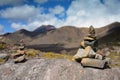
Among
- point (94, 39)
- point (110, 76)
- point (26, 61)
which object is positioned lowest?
point (110, 76)

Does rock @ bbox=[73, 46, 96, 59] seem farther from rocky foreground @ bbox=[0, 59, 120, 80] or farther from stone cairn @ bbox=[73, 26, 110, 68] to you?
rocky foreground @ bbox=[0, 59, 120, 80]

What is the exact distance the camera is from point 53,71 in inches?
976

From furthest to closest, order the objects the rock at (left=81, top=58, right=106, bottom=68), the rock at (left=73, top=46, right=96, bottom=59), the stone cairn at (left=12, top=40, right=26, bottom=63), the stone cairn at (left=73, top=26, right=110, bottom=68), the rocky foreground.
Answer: the stone cairn at (left=12, top=40, right=26, bottom=63), the rock at (left=73, top=46, right=96, bottom=59), the stone cairn at (left=73, top=26, right=110, bottom=68), the rock at (left=81, top=58, right=106, bottom=68), the rocky foreground

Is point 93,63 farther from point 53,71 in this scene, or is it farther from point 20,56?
point 20,56

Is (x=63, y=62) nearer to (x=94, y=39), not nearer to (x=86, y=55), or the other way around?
(x=86, y=55)

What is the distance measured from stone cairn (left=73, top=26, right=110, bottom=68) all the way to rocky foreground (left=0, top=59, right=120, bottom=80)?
0.57 metres

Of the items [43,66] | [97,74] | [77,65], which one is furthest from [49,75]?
[97,74]

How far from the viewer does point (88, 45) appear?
26.5 meters

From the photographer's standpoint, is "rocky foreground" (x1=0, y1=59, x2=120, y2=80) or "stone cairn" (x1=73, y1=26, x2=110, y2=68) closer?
"rocky foreground" (x1=0, y1=59, x2=120, y2=80)

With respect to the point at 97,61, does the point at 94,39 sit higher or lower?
higher

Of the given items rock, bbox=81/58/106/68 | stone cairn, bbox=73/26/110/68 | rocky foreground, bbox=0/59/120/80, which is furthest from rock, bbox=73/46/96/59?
rocky foreground, bbox=0/59/120/80

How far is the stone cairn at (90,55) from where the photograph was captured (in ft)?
80.8

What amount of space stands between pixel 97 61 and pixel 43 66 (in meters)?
5.30

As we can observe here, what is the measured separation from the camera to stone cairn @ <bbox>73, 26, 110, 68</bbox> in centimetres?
2464
